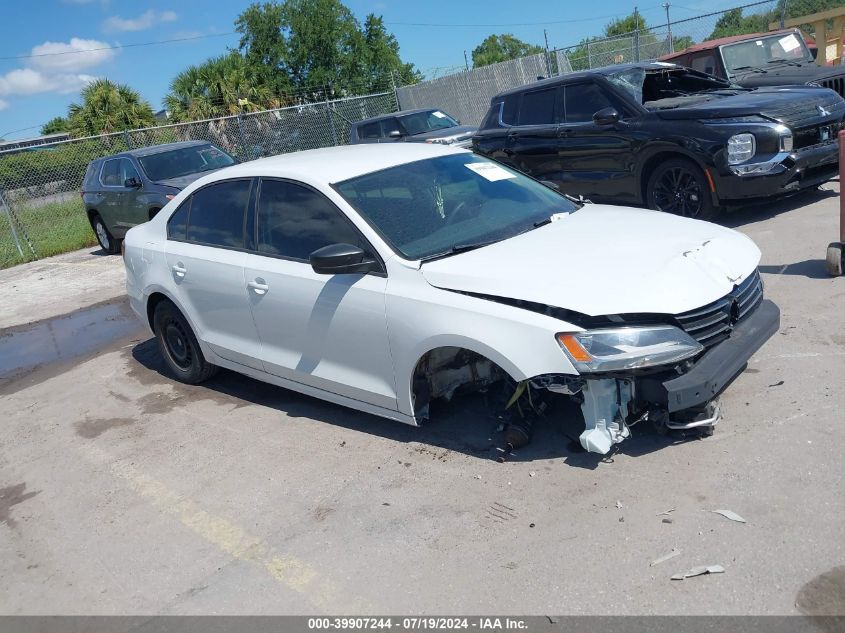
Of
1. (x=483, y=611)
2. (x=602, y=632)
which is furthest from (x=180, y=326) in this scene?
(x=602, y=632)

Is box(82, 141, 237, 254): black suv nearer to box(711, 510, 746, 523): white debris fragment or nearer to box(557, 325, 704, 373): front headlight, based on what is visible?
box(557, 325, 704, 373): front headlight

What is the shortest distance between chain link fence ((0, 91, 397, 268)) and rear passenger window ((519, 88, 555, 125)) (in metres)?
10.7

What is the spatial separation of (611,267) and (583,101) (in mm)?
5779

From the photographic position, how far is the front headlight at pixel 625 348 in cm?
361

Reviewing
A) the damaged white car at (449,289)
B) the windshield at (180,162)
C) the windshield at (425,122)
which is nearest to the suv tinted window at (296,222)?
the damaged white car at (449,289)

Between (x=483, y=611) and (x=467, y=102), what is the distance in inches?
877

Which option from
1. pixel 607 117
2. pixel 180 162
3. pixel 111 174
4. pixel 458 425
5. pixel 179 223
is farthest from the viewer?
pixel 111 174

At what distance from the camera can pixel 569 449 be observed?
13.6 ft

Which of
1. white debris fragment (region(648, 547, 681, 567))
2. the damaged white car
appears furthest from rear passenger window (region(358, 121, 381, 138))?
white debris fragment (region(648, 547, 681, 567))

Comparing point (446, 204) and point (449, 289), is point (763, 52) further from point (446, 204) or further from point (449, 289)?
point (449, 289)

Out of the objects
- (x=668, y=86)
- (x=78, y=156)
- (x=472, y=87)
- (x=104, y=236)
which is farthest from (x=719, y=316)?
(x=472, y=87)

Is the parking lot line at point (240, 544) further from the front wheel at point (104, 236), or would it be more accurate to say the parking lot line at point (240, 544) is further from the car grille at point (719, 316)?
the front wheel at point (104, 236)

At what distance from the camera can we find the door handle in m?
5.04

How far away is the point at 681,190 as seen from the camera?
27.0 ft
